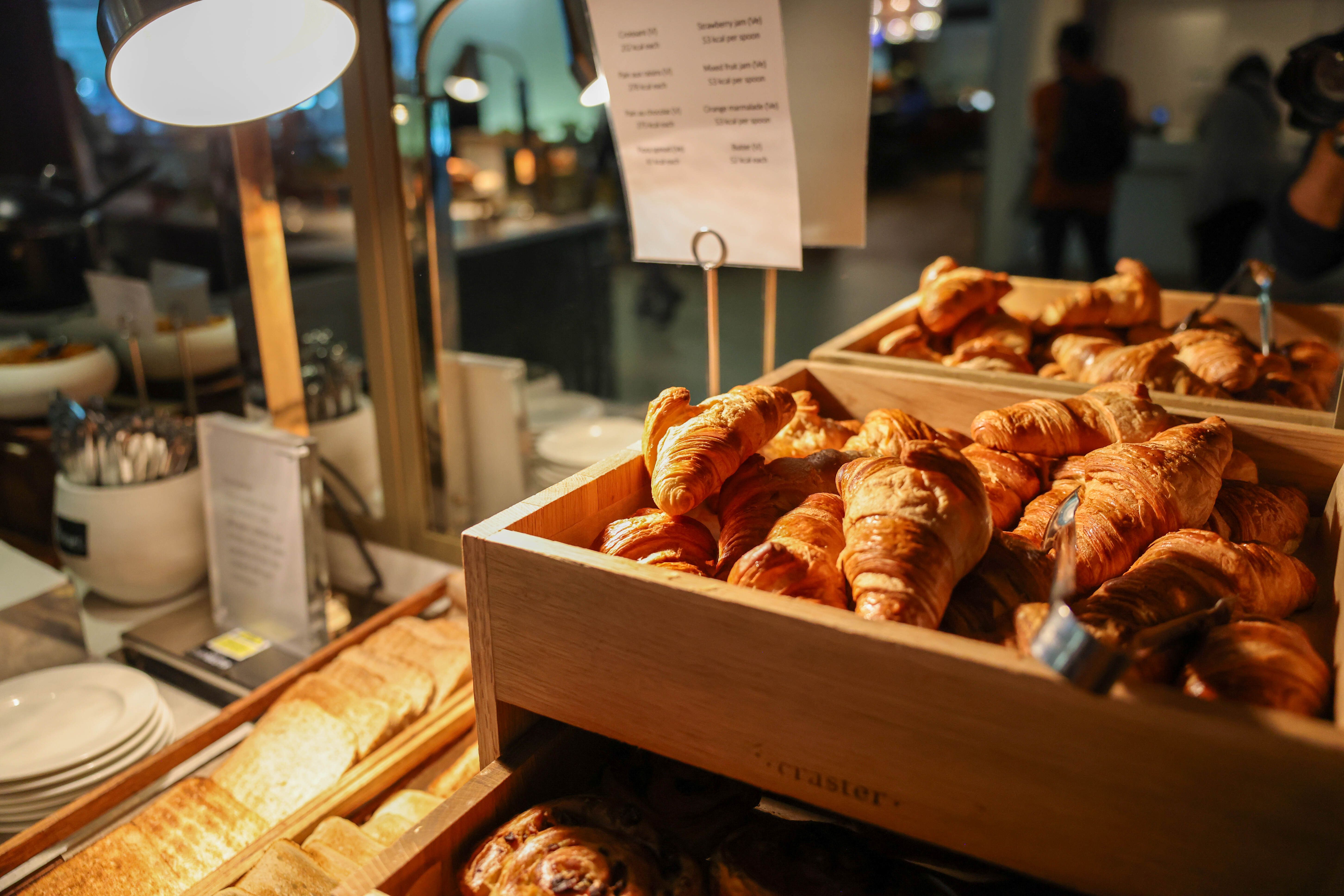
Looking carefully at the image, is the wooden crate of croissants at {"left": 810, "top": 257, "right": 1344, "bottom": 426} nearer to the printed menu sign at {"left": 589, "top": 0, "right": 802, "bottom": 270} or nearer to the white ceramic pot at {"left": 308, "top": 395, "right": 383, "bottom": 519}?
the printed menu sign at {"left": 589, "top": 0, "right": 802, "bottom": 270}

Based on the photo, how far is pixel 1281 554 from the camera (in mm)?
698

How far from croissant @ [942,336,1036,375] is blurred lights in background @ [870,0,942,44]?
575 cm

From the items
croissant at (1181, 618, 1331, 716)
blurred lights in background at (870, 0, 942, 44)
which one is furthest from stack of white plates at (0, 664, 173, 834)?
blurred lights in background at (870, 0, 942, 44)

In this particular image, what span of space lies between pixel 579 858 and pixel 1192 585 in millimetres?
504

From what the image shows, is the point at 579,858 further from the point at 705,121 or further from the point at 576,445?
the point at 576,445

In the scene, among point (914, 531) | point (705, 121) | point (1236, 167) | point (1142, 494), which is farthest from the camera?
point (1236, 167)

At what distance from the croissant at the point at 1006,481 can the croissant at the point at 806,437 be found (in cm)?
13

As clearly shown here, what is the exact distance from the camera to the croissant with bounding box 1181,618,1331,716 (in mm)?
530

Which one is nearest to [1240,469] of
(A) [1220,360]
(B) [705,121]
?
(A) [1220,360]

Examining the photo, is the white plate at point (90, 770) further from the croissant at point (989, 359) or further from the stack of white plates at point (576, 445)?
the croissant at point (989, 359)

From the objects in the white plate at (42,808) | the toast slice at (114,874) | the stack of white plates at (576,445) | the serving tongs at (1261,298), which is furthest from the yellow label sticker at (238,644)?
the serving tongs at (1261,298)

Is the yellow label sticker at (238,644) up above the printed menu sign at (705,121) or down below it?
below

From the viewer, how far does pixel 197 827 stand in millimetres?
1016

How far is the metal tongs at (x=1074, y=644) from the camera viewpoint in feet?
1.56
